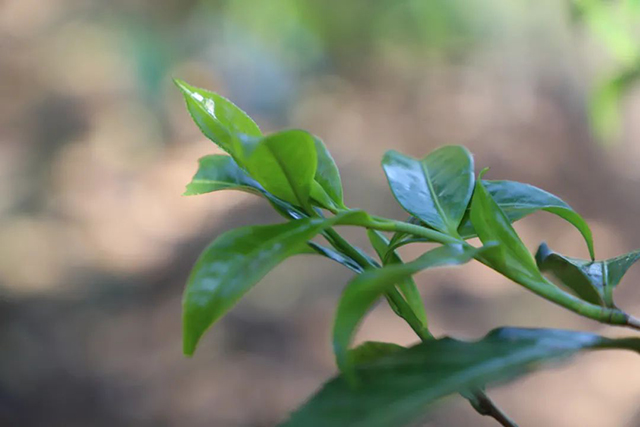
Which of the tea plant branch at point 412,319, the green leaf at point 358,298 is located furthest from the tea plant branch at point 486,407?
the green leaf at point 358,298

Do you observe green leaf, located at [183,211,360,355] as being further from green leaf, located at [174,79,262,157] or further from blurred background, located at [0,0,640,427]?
blurred background, located at [0,0,640,427]

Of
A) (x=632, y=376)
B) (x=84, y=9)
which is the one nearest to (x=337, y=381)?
(x=632, y=376)

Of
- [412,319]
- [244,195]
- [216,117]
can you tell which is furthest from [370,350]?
[244,195]

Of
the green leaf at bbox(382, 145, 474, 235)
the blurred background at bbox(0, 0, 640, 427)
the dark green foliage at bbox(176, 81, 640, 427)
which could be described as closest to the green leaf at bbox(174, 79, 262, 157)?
A: the dark green foliage at bbox(176, 81, 640, 427)

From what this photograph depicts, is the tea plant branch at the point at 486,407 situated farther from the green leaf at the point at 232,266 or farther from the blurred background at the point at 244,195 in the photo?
the blurred background at the point at 244,195

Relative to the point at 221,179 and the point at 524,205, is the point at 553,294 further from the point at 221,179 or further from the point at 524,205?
the point at 221,179
